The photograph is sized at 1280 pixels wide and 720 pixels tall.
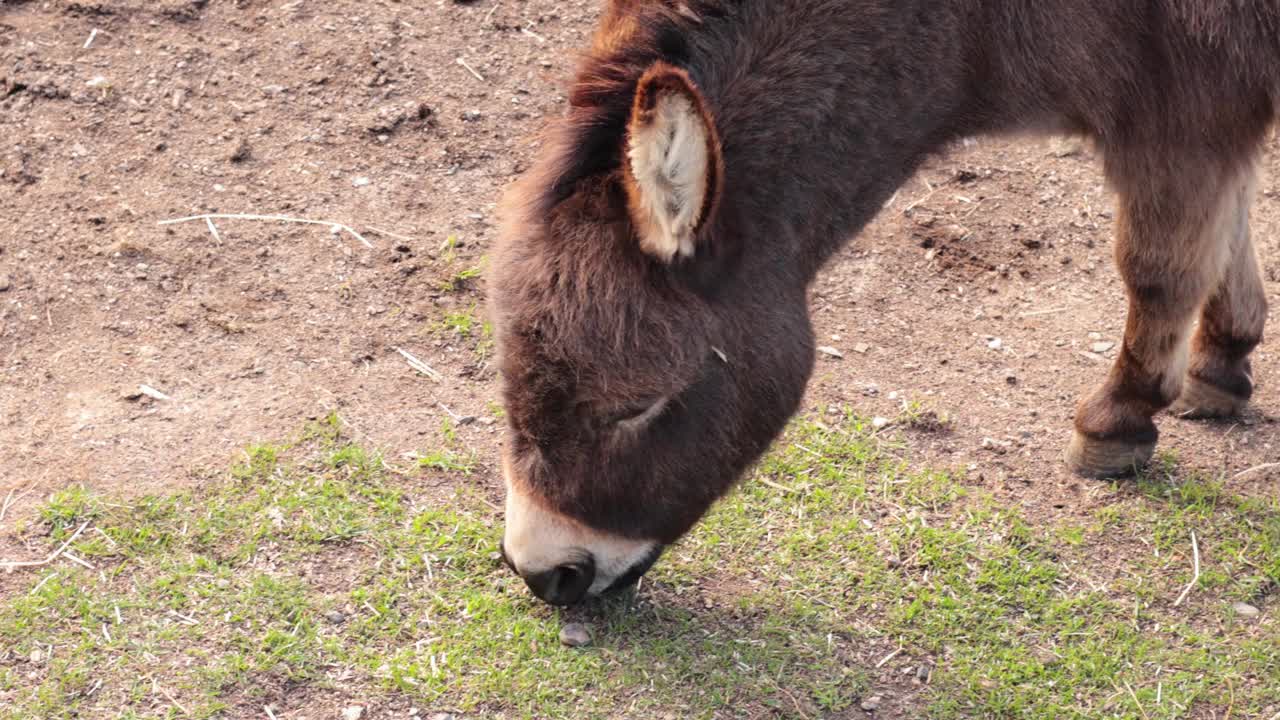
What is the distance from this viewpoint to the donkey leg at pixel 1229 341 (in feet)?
15.2

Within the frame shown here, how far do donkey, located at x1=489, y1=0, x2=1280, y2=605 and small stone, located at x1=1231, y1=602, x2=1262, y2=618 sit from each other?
1.27m

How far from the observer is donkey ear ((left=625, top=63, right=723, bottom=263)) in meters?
2.79

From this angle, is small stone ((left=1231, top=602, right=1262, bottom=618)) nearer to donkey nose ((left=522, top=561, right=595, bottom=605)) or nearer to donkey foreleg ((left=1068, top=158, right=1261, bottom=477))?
donkey foreleg ((left=1068, top=158, right=1261, bottom=477))

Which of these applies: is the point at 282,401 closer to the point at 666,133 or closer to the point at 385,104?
the point at 385,104

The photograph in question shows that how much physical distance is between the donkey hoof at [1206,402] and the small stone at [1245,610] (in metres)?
0.98

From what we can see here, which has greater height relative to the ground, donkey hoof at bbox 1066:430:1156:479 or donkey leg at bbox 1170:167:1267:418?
donkey leg at bbox 1170:167:1267:418

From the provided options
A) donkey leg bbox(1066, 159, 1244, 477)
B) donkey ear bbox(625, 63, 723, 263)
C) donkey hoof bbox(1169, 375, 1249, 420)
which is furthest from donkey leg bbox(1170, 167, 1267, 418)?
donkey ear bbox(625, 63, 723, 263)

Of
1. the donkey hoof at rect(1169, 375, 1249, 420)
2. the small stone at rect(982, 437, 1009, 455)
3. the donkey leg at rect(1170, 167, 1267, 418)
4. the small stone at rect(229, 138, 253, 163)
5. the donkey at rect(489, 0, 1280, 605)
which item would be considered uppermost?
the donkey at rect(489, 0, 1280, 605)

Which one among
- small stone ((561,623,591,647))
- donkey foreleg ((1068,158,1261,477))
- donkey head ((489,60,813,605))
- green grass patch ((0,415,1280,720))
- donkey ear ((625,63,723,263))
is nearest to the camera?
donkey ear ((625,63,723,263))

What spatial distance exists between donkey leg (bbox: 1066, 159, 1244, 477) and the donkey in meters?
0.02

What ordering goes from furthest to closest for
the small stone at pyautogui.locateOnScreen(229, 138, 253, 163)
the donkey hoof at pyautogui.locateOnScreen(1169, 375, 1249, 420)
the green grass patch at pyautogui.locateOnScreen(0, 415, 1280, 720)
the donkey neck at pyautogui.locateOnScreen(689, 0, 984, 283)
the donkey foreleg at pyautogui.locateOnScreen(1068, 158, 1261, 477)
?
the small stone at pyautogui.locateOnScreen(229, 138, 253, 163) → the donkey hoof at pyautogui.locateOnScreen(1169, 375, 1249, 420) → the donkey foreleg at pyautogui.locateOnScreen(1068, 158, 1261, 477) → the green grass patch at pyautogui.locateOnScreen(0, 415, 1280, 720) → the donkey neck at pyautogui.locateOnScreen(689, 0, 984, 283)

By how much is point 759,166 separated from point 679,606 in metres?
1.45

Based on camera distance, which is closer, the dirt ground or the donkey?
the donkey

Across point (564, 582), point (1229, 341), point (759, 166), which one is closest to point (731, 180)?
point (759, 166)
